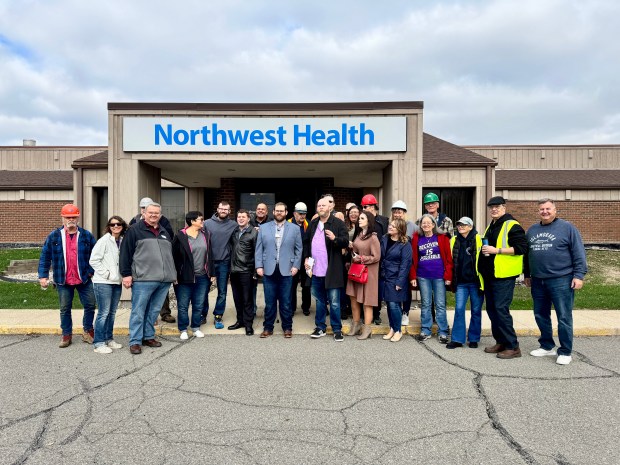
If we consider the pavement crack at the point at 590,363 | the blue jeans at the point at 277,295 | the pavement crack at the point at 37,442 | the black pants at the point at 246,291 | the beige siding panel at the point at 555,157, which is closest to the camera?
the pavement crack at the point at 37,442

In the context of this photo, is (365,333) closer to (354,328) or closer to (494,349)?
(354,328)

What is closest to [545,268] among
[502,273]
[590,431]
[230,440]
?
[502,273]

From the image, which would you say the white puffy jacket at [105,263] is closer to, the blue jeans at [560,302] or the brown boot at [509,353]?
the brown boot at [509,353]

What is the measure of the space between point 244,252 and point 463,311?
10.7 ft

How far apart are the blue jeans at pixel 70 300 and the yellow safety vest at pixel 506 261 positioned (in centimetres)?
545

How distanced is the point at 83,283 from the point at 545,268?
5.96 meters

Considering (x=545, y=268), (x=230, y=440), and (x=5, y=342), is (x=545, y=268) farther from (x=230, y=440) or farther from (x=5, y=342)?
(x=5, y=342)

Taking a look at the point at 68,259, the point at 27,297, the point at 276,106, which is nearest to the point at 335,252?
the point at 68,259

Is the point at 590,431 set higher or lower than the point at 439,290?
lower

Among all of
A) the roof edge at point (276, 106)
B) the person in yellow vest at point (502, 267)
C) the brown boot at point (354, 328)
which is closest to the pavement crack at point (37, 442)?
the brown boot at point (354, 328)

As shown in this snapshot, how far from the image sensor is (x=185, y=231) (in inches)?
255

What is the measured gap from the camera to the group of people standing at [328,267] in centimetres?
547

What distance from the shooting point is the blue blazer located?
635 centimetres

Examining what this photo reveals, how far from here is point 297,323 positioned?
24.2ft
